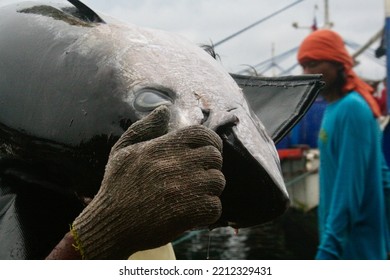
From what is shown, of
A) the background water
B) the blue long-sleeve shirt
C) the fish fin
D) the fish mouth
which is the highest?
the fish fin

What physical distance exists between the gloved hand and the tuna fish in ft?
0.22

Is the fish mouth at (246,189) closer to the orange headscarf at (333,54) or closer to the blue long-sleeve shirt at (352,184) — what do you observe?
the blue long-sleeve shirt at (352,184)

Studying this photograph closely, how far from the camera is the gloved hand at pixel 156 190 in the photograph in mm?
827

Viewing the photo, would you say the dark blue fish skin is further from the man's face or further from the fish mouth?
the man's face

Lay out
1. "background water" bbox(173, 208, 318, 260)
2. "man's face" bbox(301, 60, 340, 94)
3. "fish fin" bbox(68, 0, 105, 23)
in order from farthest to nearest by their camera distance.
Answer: "background water" bbox(173, 208, 318, 260), "man's face" bbox(301, 60, 340, 94), "fish fin" bbox(68, 0, 105, 23)

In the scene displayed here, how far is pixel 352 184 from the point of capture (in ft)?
7.66

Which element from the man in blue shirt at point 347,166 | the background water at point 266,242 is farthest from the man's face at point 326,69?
the background water at point 266,242

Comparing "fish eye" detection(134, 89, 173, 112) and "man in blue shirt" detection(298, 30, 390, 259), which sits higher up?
"fish eye" detection(134, 89, 173, 112)

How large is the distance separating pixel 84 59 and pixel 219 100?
21 cm

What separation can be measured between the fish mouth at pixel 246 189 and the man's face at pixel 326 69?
5.19ft

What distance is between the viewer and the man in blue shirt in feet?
7.71

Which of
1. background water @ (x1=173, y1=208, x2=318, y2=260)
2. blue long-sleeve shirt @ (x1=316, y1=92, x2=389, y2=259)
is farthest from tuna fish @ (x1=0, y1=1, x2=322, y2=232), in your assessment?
background water @ (x1=173, y1=208, x2=318, y2=260)

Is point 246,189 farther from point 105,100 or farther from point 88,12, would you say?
point 88,12
